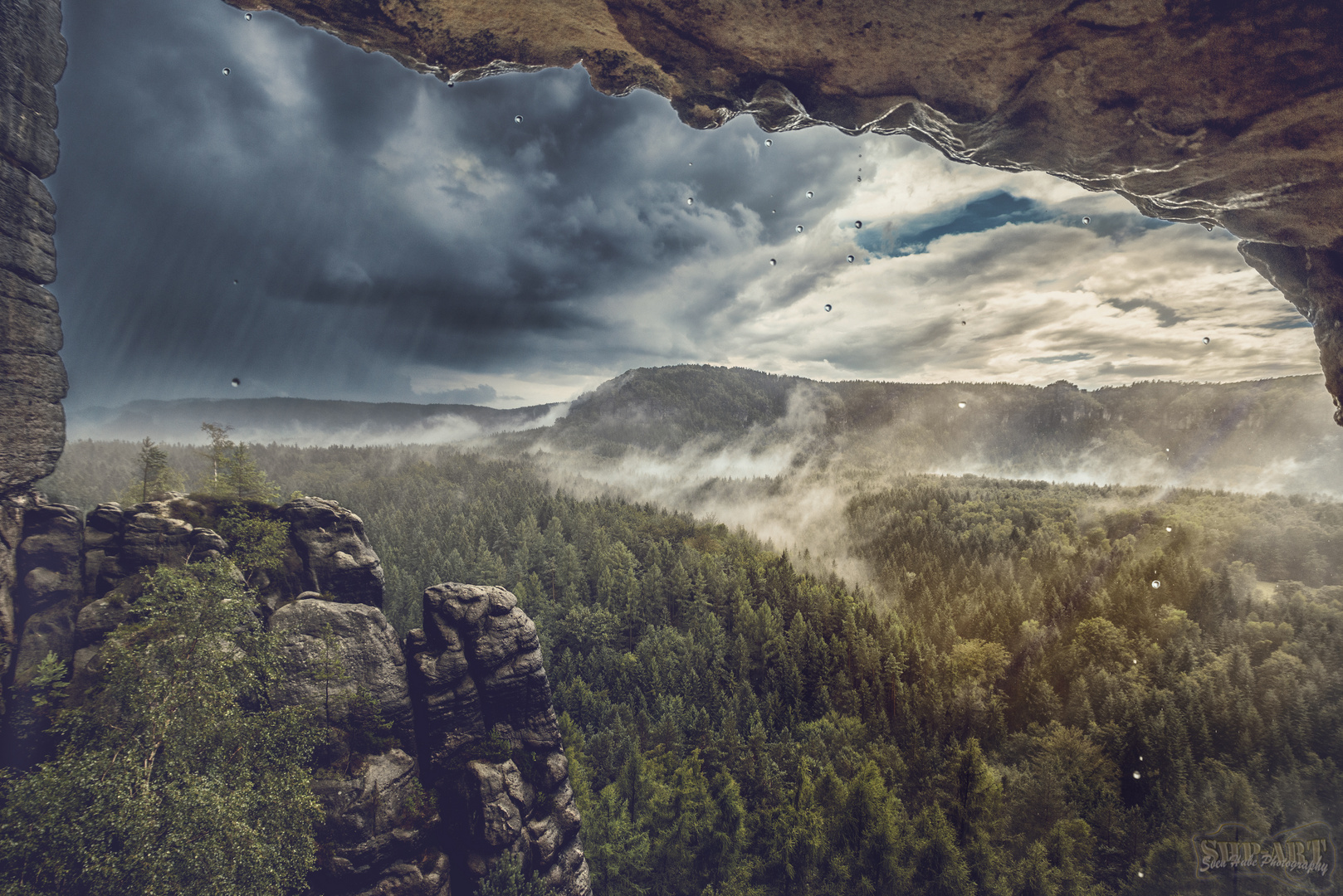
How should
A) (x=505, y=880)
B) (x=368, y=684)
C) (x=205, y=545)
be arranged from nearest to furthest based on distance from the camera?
(x=205, y=545), (x=368, y=684), (x=505, y=880)

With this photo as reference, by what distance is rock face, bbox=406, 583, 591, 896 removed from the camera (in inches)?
1276

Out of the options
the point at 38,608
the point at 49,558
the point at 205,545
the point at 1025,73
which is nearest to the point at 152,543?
the point at 205,545

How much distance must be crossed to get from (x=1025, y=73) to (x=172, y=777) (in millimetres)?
34653

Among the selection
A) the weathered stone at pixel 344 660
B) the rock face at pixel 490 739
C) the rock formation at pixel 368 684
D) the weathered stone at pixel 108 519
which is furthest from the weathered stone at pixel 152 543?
the rock face at pixel 490 739

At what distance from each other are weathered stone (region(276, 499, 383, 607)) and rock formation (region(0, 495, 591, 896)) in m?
0.09

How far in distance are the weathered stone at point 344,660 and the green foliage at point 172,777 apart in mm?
3752

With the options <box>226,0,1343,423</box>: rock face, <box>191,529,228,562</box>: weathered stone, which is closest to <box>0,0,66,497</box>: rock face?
<box>191,529,228,562</box>: weathered stone

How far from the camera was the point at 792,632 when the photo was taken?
6044 centimetres

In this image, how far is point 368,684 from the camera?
3002cm

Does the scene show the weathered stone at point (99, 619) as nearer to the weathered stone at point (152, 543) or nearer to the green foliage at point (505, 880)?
the weathered stone at point (152, 543)

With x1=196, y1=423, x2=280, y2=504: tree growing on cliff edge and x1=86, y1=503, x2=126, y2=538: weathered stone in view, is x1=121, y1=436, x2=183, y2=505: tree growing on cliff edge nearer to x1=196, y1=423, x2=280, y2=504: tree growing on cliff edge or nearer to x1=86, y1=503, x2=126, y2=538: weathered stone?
x1=196, y1=423, x2=280, y2=504: tree growing on cliff edge

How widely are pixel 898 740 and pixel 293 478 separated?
16471cm

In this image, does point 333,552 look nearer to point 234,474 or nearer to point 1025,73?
point 234,474

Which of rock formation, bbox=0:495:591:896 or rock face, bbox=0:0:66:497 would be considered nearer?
rock face, bbox=0:0:66:497
